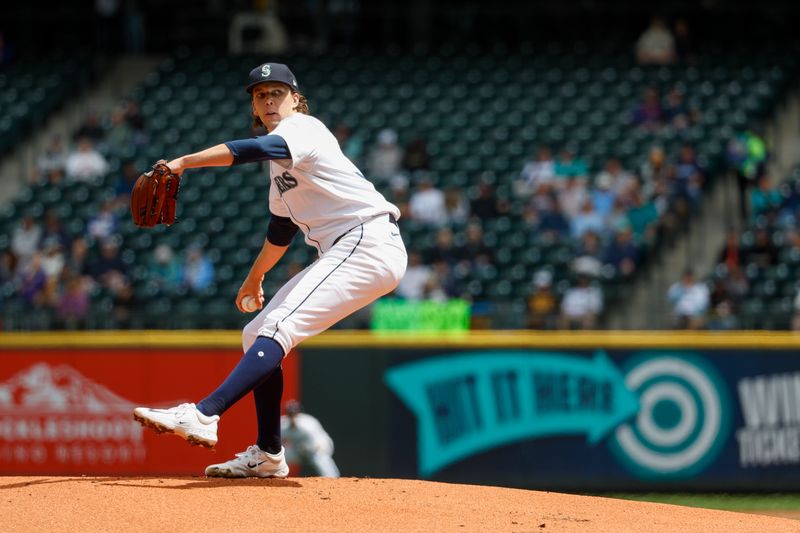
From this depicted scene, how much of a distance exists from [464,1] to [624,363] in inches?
415

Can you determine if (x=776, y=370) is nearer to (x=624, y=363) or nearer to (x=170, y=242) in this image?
(x=624, y=363)

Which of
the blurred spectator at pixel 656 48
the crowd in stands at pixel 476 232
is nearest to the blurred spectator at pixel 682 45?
the blurred spectator at pixel 656 48

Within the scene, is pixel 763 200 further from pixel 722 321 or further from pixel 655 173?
pixel 722 321

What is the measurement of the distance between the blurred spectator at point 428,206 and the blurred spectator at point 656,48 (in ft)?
16.1

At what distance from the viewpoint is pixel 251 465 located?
20.4ft

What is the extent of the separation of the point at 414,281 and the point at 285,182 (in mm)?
7160

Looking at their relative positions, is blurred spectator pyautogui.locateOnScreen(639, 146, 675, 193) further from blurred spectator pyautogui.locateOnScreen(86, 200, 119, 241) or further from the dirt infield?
the dirt infield

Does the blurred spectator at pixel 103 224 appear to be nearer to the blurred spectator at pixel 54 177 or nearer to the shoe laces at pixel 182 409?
the blurred spectator at pixel 54 177

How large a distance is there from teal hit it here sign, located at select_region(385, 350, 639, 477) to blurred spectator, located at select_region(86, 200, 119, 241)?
178 inches

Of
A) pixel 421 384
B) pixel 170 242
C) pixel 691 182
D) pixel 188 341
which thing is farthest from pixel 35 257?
pixel 691 182

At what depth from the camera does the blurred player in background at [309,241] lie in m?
5.62

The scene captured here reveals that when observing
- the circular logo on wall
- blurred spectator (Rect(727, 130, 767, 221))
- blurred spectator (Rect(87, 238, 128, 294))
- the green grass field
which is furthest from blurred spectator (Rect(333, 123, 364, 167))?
the green grass field

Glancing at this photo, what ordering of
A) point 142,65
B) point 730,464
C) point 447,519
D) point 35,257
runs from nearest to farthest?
point 447,519 → point 730,464 → point 35,257 → point 142,65

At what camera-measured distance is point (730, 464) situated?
11617mm
